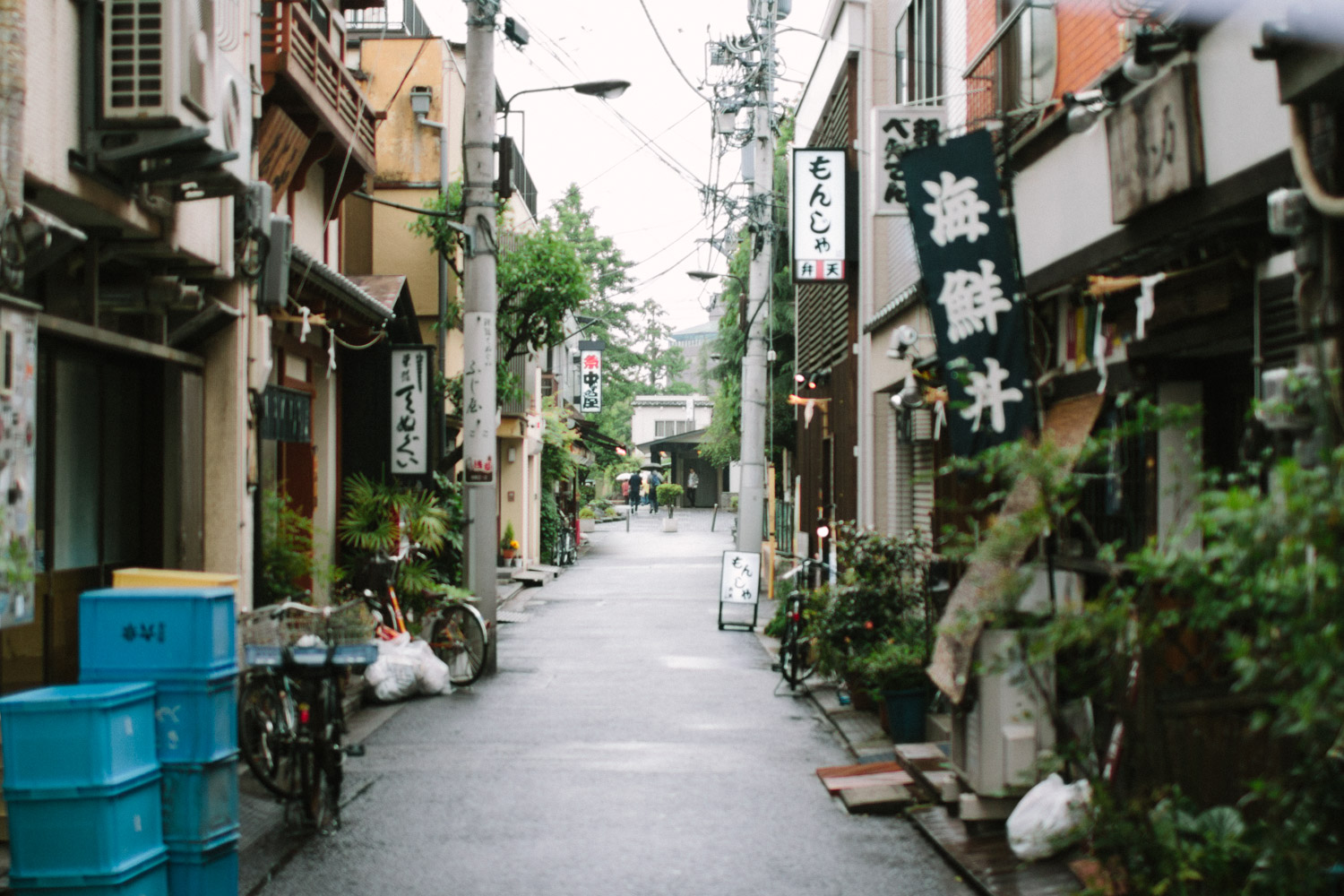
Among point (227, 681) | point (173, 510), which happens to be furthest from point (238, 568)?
point (227, 681)

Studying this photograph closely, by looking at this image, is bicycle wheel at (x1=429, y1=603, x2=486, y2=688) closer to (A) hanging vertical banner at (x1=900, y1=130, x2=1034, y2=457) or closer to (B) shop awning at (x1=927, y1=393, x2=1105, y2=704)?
(B) shop awning at (x1=927, y1=393, x2=1105, y2=704)

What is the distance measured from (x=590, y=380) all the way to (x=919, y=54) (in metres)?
37.5

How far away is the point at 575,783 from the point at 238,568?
3.76 metres

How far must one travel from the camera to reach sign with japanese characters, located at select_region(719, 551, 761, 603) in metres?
20.7

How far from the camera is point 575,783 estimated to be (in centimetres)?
956

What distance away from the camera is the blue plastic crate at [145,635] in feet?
20.4

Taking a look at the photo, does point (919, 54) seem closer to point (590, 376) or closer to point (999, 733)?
point (999, 733)

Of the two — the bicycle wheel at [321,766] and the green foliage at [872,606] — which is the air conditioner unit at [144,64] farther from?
the green foliage at [872,606]

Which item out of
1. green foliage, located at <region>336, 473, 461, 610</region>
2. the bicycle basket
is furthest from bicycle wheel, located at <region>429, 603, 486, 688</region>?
the bicycle basket

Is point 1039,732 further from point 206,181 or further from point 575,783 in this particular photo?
point 206,181

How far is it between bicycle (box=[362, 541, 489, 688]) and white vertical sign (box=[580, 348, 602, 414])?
3568 centimetres

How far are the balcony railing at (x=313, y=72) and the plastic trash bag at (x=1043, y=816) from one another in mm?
10314

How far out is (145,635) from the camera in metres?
6.25

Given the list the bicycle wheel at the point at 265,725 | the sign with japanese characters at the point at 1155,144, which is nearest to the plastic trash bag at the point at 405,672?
the bicycle wheel at the point at 265,725
